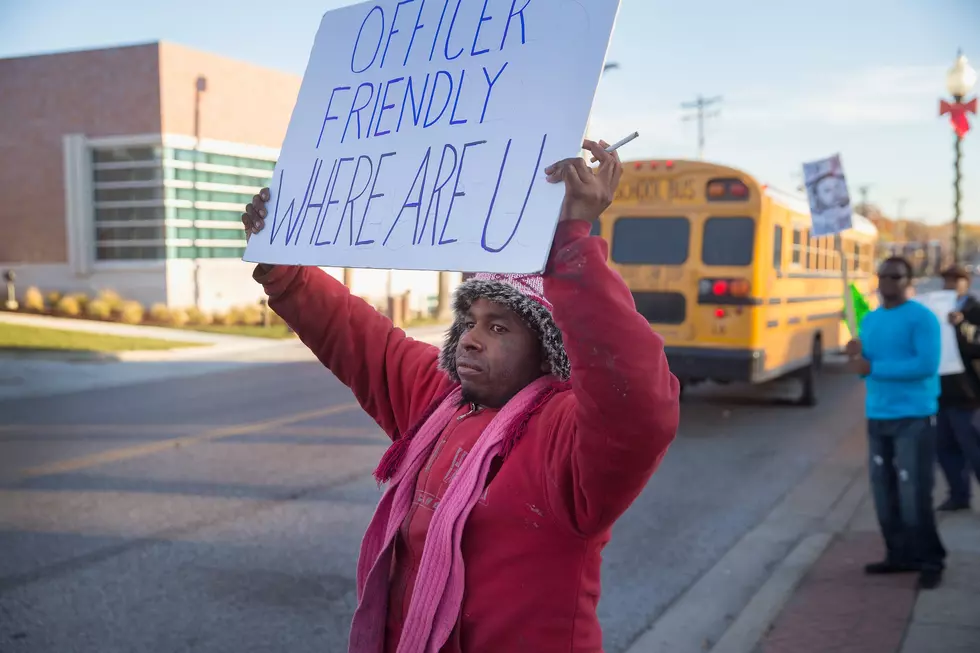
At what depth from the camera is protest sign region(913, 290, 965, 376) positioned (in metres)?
5.91

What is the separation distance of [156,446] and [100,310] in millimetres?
13511

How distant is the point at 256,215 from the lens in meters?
2.41

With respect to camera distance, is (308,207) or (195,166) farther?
(195,166)

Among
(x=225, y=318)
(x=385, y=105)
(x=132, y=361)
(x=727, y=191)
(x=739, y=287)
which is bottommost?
(x=132, y=361)

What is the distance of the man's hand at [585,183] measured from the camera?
5.51 ft

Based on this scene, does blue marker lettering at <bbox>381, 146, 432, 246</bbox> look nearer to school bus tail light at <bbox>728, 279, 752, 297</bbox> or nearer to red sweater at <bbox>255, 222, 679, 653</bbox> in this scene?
red sweater at <bbox>255, 222, 679, 653</bbox>

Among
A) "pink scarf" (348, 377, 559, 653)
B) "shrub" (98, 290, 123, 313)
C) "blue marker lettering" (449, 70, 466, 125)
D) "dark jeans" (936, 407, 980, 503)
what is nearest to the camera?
"pink scarf" (348, 377, 559, 653)

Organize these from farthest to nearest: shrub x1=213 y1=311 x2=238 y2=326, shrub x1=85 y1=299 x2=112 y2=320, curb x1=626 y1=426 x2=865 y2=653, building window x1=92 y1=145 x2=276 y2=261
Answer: building window x1=92 y1=145 x2=276 y2=261 → shrub x1=213 y1=311 x2=238 y2=326 → shrub x1=85 y1=299 x2=112 y2=320 → curb x1=626 y1=426 x2=865 y2=653

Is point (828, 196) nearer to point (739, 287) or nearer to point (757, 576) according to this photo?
point (757, 576)

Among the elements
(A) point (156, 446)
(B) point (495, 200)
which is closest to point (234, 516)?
(A) point (156, 446)

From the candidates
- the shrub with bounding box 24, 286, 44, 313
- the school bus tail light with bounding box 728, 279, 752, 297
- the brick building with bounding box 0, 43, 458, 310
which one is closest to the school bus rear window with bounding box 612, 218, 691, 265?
the school bus tail light with bounding box 728, 279, 752, 297

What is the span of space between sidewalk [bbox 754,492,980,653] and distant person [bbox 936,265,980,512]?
0.80 meters

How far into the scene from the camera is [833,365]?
16906 millimetres

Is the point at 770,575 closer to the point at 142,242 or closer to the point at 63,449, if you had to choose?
the point at 63,449
